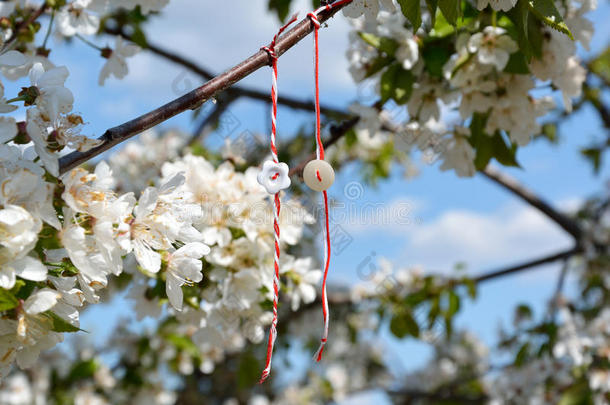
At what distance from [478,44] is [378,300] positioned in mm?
1935

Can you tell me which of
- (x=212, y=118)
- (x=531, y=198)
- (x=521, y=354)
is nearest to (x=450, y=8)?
(x=521, y=354)

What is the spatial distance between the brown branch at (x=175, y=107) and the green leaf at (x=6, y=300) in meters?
0.20

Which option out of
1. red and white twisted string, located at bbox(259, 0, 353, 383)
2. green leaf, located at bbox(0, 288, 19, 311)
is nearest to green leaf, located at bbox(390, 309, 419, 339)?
red and white twisted string, located at bbox(259, 0, 353, 383)

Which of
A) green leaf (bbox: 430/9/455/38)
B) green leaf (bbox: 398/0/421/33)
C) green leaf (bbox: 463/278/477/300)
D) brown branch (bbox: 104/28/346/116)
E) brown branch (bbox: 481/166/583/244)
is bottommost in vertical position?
green leaf (bbox: 463/278/477/300)

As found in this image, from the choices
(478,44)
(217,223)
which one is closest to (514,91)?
(478,44)

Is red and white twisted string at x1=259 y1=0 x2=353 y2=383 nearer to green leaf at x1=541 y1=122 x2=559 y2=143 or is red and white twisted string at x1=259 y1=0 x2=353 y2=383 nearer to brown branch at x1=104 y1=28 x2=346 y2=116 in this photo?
brown branch at x1=104 y1=28 x2=346 y2=116

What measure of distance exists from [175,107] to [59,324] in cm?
39

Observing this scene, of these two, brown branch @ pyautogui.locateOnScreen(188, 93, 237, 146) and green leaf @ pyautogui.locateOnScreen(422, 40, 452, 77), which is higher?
green leaf @ pyautogui.locateOnScreen(422, 40, 452, 77)

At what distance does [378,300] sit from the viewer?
3.10m

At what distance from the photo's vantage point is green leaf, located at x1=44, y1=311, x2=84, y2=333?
0.90 metres

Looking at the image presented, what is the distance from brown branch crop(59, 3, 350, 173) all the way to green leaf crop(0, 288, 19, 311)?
20 centimetres

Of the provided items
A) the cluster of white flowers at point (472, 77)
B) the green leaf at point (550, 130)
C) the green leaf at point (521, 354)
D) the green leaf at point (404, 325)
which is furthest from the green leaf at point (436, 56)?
the green leaf at point (550, 130)

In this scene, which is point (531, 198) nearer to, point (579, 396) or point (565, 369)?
point (565, 369)

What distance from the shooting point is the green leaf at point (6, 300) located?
2.66 ft
